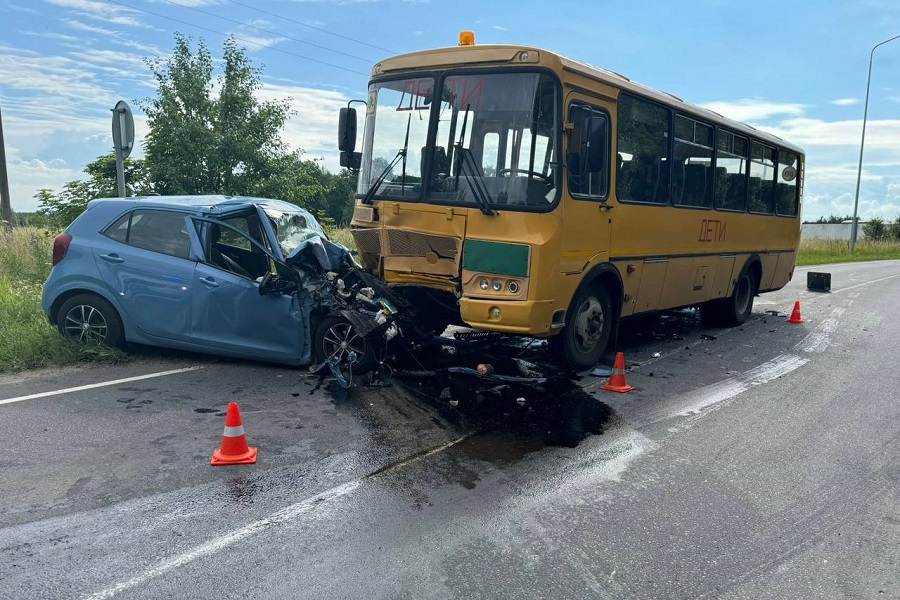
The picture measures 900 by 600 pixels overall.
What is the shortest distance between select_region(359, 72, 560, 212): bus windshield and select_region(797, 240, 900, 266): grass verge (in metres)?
33.0

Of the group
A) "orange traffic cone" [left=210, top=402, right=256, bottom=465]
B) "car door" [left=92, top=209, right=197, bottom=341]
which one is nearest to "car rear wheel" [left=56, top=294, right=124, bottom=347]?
"car door" [left=92, top=209, right=197, bottom=341]

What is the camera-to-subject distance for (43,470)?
179 inches

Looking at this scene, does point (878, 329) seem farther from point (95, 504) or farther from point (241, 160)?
point (241, 160)

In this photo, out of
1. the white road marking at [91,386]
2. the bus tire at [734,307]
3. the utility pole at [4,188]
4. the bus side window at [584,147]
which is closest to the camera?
the white road marking at [91,386]

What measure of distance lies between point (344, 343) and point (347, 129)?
248cm

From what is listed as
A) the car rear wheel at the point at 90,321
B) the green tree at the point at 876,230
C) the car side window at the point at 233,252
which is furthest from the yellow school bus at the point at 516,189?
Result: the green tree at the point at 876,230

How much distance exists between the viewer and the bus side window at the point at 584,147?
6664 mm

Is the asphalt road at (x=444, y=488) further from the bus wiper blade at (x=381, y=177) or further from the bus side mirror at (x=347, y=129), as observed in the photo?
the bus side mirror at (x=347, y=129)

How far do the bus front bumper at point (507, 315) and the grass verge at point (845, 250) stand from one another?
108ft

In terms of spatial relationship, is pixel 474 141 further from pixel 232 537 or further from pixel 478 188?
pixel 232 537

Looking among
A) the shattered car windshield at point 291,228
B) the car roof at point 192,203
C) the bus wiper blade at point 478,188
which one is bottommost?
the shattered car windshield at point 291,228

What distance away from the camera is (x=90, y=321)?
7.50 m

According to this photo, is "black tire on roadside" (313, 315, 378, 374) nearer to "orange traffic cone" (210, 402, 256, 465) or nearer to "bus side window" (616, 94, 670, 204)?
"orange traffic cone" (210, 402, 256, 465)

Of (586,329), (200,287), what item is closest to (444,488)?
(586,329)
